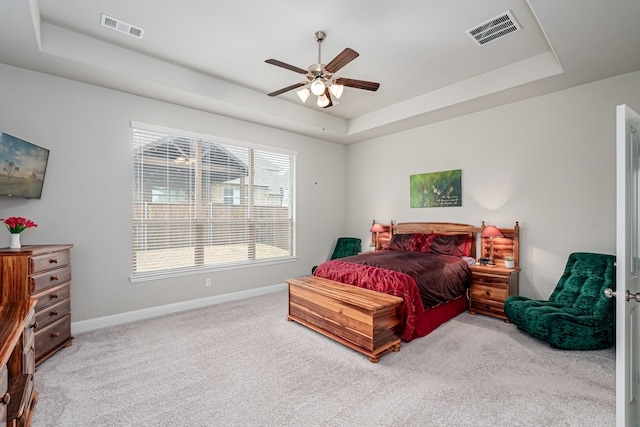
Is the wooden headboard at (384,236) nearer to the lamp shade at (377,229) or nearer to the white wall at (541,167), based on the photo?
the lamp shade at (377,229)

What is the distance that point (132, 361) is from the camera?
2.79 meters

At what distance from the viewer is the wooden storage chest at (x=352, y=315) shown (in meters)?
2.82

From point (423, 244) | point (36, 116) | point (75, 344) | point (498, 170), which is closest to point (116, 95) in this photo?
point (36, 116)

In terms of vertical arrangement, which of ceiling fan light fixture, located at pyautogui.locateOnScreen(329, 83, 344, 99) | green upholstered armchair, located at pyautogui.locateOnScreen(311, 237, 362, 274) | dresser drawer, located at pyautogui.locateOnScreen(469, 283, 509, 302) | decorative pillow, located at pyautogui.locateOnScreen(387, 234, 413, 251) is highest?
ceiling fan light fixture, located at pyautogui.locateOnScreen(329, 83, 344, 99)

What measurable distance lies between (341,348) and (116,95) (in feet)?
13.0

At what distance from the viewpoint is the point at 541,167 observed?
392 centimetres

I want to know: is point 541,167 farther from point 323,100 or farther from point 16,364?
point 16,364

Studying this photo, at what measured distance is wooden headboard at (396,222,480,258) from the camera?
4523 mm

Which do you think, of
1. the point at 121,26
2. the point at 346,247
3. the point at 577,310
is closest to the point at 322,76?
the point at 121,26

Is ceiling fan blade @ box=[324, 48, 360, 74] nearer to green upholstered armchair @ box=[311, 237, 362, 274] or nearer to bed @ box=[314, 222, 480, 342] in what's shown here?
bed @ box=[314, 222, 480, 342]

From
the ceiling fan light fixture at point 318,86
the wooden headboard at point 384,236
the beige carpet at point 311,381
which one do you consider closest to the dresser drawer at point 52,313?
the beige carpet at point 311,381

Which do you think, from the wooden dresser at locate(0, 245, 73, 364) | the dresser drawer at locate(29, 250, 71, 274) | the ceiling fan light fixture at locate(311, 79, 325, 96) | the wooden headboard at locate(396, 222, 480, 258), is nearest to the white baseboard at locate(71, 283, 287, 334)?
the wooden dresser at locate(0, 245, 73, 364)

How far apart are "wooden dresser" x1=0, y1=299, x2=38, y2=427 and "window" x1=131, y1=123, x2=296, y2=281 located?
1948mm

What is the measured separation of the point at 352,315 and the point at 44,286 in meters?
2.86
